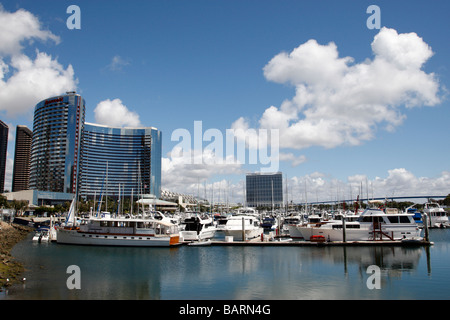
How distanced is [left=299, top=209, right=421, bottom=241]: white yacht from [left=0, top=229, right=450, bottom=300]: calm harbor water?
3.87 metres

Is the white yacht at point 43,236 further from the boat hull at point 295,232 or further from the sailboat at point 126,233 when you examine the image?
the boat hull at point 295,232

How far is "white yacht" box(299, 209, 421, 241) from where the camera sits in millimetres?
53375

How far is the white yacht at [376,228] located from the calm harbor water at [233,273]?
3865 mm

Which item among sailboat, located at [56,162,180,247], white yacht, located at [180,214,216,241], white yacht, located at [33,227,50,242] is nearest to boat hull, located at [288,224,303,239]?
white yacht, located at [180,214,216,241]

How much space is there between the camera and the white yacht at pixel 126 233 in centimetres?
5297

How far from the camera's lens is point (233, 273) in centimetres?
3506

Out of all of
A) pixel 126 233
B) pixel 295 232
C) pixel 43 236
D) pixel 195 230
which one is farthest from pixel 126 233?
pixel 295 232

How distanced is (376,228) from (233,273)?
3045 cm

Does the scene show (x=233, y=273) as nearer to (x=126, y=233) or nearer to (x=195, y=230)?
(x=126, y=233)
